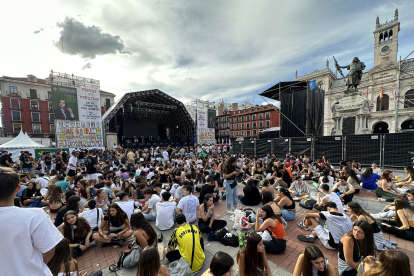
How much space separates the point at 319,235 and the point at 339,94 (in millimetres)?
46383

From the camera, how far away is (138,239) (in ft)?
10.1

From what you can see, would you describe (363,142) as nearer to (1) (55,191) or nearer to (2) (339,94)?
(1) (55,191)

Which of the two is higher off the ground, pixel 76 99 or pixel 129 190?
pixel 76 99

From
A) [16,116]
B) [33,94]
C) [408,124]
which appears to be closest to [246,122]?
[408,124]

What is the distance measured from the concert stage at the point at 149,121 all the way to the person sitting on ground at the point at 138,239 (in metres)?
22.7

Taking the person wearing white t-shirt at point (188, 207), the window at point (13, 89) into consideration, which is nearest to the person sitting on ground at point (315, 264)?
the person wearing white t-shirt at point (188, 207)

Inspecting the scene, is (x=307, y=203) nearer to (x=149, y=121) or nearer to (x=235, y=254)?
(x=235, y=254)

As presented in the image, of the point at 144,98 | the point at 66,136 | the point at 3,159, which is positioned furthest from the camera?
the point at 144,98

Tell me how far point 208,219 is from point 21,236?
11.6 feet

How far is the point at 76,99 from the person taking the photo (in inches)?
828

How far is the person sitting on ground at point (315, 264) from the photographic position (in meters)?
2.05

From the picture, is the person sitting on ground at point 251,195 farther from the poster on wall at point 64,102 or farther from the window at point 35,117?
the window at point 35,117

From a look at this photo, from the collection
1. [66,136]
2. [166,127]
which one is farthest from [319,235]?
[166,127]

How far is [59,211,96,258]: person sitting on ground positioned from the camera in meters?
3.45
